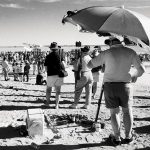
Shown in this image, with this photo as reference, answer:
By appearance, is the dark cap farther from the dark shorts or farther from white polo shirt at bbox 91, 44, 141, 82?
the dark shorts

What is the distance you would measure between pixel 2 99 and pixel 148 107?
516 cm

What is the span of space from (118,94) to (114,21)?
1.28m

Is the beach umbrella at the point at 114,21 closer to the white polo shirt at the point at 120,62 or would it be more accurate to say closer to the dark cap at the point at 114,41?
the dark cap at the point at 114,41

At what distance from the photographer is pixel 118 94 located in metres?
5.31

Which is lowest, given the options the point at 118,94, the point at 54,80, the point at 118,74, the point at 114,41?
the point at 54,80

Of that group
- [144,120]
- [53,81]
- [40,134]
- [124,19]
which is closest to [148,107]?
[144,120]

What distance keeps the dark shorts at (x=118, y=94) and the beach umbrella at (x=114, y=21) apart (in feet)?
3.08

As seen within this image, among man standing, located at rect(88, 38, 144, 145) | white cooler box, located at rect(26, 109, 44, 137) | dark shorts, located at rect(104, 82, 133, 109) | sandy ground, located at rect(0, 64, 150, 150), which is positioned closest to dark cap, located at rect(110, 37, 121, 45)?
man standing, located at rect(88, 38, 144, 145)

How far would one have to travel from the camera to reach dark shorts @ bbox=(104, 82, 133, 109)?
17.4 ft

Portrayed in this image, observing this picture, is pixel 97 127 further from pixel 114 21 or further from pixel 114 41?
pixel 114 21

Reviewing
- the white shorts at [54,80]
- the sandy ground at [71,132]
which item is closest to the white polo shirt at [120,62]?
the sandy ground at [71,132]

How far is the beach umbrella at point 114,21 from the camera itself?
4828 mm

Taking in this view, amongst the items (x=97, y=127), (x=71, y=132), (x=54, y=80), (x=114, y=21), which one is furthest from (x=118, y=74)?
(x=54, y=80)

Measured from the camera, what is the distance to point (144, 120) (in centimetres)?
780
